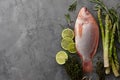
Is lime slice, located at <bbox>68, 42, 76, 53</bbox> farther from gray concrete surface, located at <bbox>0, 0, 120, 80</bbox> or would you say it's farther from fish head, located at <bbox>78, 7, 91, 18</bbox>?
fish head, located at <bbox>78, 7, 91, 18</bbox>

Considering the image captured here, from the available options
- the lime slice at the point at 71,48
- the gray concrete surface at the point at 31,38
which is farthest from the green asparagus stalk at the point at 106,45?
the lime slice at the point at 71,48

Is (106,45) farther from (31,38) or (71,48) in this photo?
(31,38)

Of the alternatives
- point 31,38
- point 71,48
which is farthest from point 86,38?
point 31,38

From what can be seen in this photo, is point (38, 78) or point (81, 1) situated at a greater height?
point (81, 1)

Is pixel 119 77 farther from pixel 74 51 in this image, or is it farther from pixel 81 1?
pixel 81 1

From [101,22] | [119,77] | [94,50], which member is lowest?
[119,77]

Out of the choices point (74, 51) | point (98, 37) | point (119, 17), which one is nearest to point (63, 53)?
point (74, 51)
